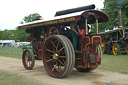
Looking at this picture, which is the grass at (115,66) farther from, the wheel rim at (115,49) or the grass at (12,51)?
the grass at (12,51)

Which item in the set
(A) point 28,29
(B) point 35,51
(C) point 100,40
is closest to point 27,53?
(B) point 35,51

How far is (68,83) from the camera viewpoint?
16.5 ft

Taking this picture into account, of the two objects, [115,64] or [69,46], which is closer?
[69,46]

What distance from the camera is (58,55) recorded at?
5.76 meters

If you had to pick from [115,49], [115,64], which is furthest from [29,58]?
[115,49]

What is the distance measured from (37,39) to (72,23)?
2561mm

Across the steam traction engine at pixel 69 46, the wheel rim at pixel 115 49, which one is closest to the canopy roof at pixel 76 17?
the steam traction engine at pixel 69 46

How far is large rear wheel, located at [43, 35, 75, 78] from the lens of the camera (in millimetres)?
5242

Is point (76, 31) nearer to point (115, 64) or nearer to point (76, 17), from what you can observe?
point (76, 17)

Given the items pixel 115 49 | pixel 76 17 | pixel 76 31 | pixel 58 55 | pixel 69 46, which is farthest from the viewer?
pixel 115 49

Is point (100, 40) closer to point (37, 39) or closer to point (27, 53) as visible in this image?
point (37, 39)

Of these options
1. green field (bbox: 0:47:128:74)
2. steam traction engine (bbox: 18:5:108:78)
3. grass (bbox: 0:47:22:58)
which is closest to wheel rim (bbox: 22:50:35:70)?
steam traction engine (bbox: 18:5:108:78)

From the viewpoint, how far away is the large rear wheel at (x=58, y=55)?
5242 mm

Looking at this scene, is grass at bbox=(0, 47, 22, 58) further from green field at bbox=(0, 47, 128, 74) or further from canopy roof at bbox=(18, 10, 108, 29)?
canopy roof at bbox=(18, 10, 108, 29)
